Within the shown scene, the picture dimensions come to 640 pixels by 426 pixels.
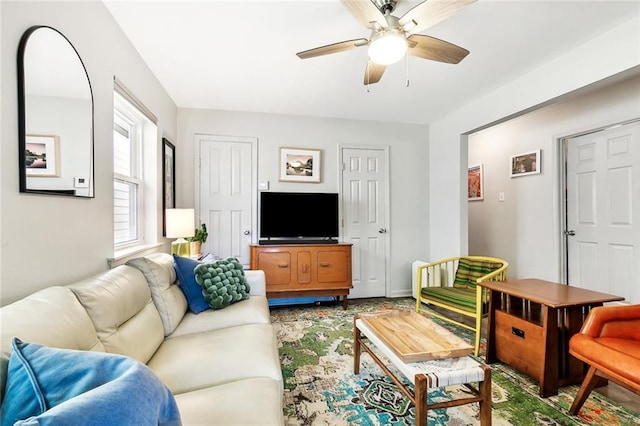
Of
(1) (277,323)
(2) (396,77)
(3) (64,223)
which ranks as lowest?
(1) (277,323)

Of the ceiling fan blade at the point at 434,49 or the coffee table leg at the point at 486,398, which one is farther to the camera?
the ceiling fan blade at the point at 434,49

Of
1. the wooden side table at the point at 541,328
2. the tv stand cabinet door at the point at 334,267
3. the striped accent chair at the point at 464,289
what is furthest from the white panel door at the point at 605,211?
the tv stand cabinet door at the point at 334,267

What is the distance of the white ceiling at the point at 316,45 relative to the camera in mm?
1873

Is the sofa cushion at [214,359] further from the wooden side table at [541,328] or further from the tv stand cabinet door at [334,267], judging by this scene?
the tv stand cabinet door at [334,267]

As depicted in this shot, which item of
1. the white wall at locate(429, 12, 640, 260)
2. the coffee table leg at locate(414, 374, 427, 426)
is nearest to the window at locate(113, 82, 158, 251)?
the coffee table leg at locate(414, 374, 427, 426)

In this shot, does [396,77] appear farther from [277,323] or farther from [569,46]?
[277,323]

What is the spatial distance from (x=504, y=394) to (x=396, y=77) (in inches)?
103

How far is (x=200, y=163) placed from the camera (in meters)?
3.65

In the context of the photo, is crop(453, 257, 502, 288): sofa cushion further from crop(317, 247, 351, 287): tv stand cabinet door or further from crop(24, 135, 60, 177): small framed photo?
crop(24, 135, 60, 177): small framed photo

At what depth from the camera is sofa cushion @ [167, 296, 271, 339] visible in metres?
1.83

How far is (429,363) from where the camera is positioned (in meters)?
1.42

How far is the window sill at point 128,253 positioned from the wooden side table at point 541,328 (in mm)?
2625

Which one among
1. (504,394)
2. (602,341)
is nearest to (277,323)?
(504,394)

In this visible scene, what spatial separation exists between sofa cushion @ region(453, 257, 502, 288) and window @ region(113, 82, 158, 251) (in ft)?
10.4
